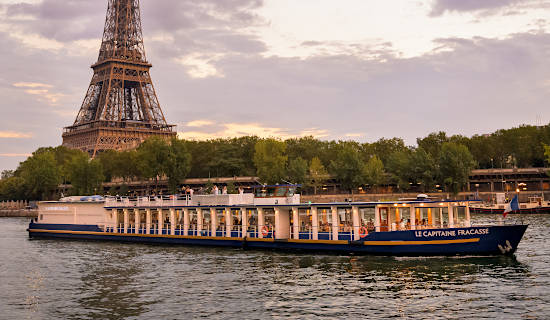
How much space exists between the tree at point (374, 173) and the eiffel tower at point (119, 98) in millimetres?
70839

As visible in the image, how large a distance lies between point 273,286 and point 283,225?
13.7 metres

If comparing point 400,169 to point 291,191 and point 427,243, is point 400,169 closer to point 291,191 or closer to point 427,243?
point 291,191

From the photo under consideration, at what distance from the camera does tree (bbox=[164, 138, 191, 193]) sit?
12556cm

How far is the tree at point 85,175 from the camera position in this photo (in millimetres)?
133625

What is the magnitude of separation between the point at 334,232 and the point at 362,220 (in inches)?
110

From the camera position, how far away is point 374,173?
393ft

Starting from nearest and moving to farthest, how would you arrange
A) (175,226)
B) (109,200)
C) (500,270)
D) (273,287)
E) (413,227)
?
(273,287), (500,270), (413,227), (175,226), (109,200)

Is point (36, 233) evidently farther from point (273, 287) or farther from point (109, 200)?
point (273, 287)

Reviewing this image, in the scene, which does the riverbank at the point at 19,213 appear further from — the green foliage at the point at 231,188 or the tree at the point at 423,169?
the tree at the point at 423,169

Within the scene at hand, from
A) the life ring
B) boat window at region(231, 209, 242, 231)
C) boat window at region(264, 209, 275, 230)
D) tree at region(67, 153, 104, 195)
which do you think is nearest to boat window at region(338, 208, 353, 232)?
the life ring

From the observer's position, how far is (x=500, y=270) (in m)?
31.4

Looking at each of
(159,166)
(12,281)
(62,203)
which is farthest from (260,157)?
(12,281)

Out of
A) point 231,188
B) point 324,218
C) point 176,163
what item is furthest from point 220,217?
point 176,163

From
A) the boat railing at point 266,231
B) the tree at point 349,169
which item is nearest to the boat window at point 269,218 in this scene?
the boat railing at point 266,231
